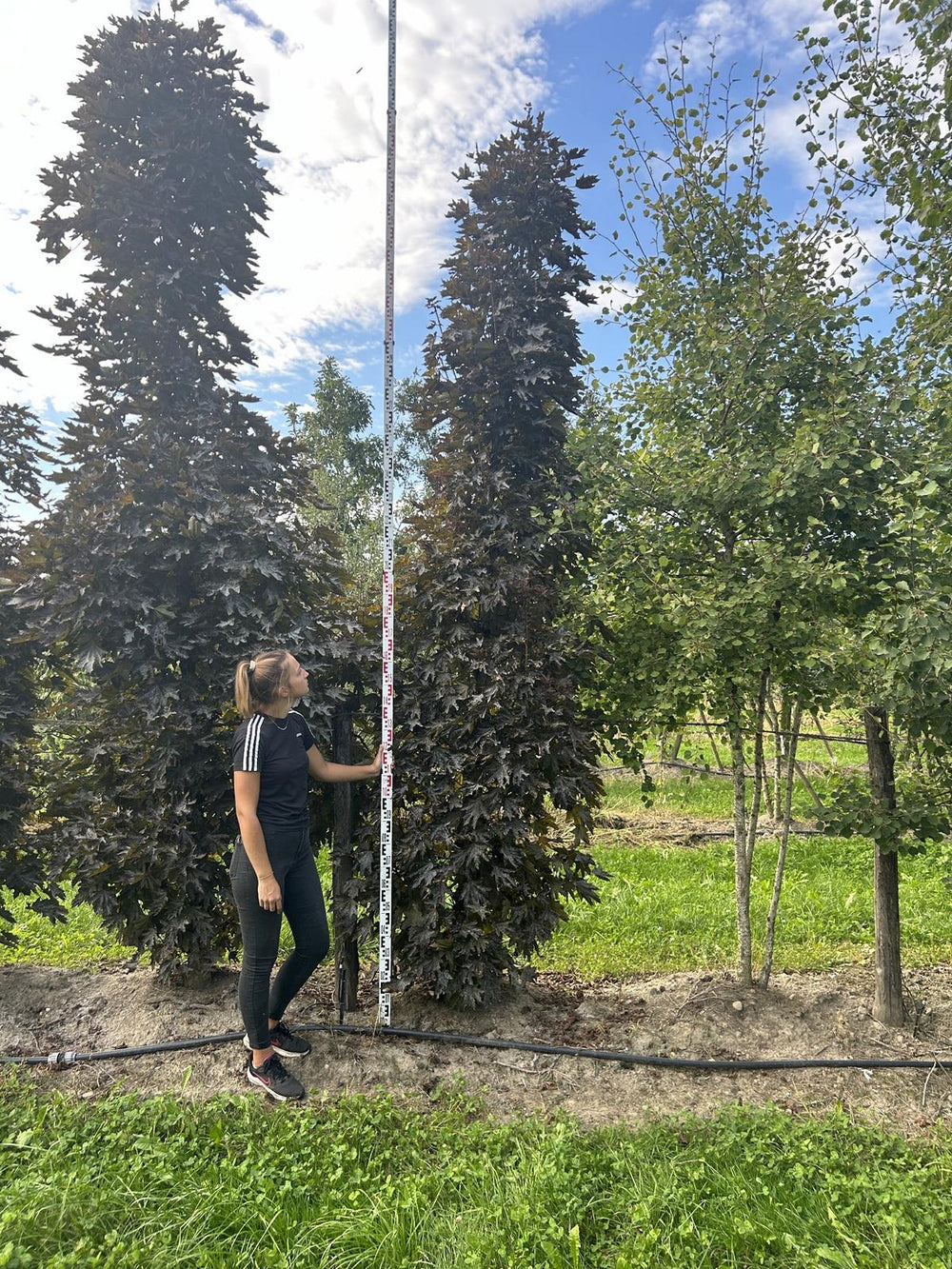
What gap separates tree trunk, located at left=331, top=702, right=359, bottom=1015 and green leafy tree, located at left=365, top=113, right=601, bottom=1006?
29 cm

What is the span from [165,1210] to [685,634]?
9.83 feet

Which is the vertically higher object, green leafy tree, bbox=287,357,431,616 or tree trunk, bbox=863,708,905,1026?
green leafy tree, bbox=287,357,431,616

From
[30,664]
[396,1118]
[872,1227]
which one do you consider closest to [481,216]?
[30,664]

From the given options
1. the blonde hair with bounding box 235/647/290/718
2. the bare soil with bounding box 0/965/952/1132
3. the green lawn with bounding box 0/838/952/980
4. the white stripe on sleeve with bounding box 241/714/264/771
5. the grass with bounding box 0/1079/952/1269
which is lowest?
the green lawn with bounding box 0/838/952/980

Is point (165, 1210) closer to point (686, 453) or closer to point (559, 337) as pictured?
point (686, 453)

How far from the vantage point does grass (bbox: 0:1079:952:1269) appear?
83.3 inches

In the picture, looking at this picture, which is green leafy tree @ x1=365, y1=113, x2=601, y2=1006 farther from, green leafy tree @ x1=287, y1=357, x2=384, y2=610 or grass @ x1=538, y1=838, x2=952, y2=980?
green leafy tree @ x1=287, y1=357, x2=384, y2=610

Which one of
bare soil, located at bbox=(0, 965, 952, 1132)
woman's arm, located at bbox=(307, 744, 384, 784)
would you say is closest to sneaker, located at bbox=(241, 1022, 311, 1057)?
bare soil, located at bbox=(0, 965, 952, 1132)

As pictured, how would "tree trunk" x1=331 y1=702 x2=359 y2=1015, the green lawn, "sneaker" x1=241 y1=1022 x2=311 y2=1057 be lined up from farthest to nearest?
the green lawn → "tree trunk" x1=331 y1=702 x2=359 y2=1015 → "sneaker" x1=241 y1=1022 x2=311 y2=1057

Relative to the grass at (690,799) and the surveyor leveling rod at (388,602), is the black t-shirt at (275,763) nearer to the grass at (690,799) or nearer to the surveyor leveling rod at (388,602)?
the surveyor leveling rod at (388,602)

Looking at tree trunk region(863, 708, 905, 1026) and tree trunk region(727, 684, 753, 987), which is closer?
tree trunk region(863, 708, 905, 1026)

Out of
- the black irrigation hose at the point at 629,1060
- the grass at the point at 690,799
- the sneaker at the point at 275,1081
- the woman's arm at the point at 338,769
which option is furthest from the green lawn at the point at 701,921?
the grass at the point at 690,799

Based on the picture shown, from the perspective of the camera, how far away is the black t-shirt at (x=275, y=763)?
293 cm

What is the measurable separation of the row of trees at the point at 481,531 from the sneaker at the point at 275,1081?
2.41 ft
